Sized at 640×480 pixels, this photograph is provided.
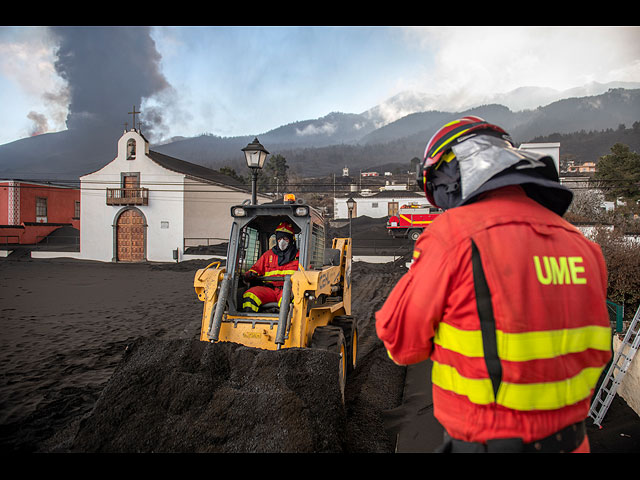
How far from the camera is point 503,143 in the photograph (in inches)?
63.3

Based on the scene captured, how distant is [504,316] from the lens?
1.36m

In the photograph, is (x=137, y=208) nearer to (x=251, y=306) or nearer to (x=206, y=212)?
(x=206, y=212)

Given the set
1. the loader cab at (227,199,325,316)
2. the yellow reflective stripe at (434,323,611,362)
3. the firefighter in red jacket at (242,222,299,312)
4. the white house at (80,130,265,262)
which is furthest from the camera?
the white house at (80,130,265,262)

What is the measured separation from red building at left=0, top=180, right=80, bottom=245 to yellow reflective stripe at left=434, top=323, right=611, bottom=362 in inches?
1512

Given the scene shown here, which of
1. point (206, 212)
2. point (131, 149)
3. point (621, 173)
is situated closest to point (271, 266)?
point (206, 212)

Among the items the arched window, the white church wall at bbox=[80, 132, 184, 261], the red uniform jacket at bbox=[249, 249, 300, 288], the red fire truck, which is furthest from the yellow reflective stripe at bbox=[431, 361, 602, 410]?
the arched window

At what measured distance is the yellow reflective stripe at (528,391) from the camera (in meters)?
1.37

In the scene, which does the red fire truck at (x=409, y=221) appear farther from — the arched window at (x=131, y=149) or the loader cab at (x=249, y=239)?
the loader cab at (x=249, y=239)

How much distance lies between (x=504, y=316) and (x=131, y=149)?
31548 mm

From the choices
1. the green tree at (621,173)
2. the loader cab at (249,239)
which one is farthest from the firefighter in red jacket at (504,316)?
the green tree at (621,173)

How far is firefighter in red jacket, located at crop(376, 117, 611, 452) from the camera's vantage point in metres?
1.37

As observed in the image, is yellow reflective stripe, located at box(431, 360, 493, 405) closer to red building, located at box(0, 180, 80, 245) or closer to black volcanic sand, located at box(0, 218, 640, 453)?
black volcanic sand, located at box(0, 218, 640, 453)

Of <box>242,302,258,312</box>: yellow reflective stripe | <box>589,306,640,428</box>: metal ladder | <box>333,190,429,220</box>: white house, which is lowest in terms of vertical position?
<box>589,306,640,428</box>: metal ladder

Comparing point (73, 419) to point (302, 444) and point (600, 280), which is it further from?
point (600, 280)
